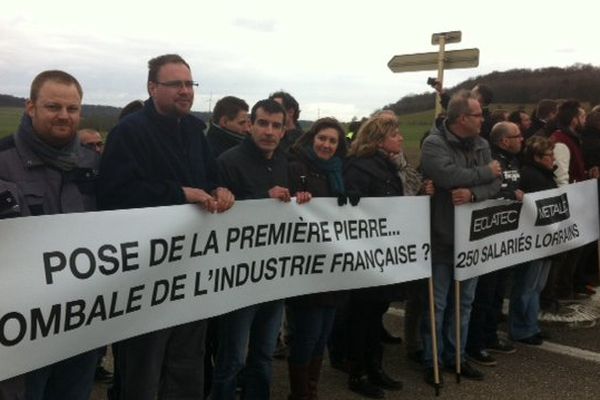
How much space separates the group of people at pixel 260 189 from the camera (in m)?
2.73

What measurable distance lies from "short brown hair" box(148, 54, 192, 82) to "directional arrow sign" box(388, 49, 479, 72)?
16.8ft

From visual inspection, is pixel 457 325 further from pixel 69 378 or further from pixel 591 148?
pixel 591 148

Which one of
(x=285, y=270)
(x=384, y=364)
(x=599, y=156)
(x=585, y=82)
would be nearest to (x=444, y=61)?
(x=599, y=156)

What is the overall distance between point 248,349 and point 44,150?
1.85 meters

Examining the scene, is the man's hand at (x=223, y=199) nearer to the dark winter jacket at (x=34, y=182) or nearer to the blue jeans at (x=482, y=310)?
the dark winter jacket at (x=34, y=182)

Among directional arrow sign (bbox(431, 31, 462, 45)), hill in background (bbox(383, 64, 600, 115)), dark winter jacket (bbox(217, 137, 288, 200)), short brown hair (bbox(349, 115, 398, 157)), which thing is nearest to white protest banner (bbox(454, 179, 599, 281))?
short brown hair (bbox(349, 115, 398, 157))

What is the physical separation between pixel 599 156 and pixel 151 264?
557 cm

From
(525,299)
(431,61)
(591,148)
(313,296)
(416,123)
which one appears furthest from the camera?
(416,123)

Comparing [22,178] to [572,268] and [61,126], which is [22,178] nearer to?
[61,126]

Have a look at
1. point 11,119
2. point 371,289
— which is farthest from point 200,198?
point 11,119

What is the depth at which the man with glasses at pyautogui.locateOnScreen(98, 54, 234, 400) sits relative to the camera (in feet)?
9.93

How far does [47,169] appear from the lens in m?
2.67

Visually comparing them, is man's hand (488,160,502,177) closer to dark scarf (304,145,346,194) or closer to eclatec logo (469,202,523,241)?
eclatec logo (469,202,523,241)

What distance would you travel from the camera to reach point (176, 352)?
10.9 feet
